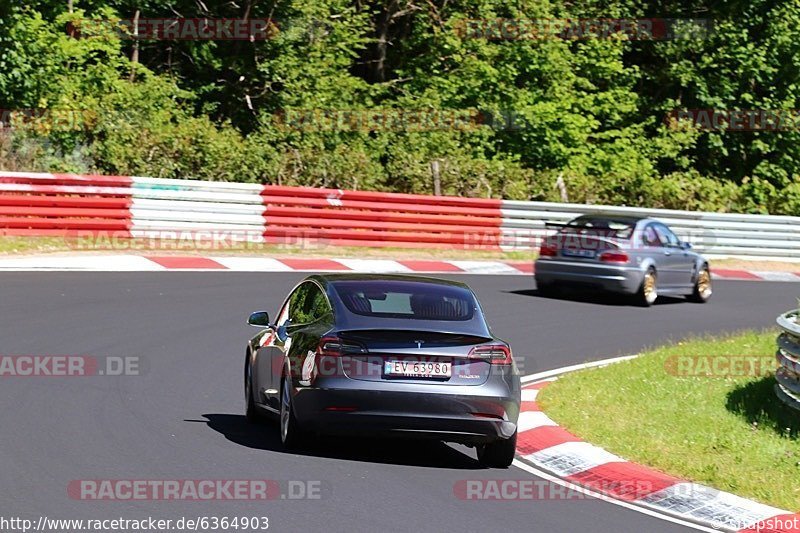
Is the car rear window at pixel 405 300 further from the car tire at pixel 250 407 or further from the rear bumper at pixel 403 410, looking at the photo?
the car tire at pixel 250 407

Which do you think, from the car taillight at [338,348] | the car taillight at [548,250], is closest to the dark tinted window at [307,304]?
the car taillight at [338,348]

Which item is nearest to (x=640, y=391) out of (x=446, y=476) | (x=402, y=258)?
(x=446, y=476)

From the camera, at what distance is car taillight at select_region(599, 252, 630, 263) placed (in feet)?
71.7

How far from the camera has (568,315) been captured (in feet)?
66.2

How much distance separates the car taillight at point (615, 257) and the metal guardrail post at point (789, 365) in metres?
9.38

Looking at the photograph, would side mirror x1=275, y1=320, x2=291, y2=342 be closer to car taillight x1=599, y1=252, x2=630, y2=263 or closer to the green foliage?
car taillight x1=599, y1=252, x2=630, y2=263

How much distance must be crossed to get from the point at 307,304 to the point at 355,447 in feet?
3.77

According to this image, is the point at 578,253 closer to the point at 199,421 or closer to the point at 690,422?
the point at 690,422

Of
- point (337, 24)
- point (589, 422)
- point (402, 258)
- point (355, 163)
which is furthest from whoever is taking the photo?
point (337, 24)

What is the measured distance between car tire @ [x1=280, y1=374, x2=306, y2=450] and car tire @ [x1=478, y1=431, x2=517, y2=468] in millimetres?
1303

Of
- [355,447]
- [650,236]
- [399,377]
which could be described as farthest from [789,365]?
[650,236]

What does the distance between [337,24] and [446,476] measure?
26.8m

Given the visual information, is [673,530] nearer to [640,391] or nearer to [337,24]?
[640,391]

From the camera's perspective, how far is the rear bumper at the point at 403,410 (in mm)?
9336
